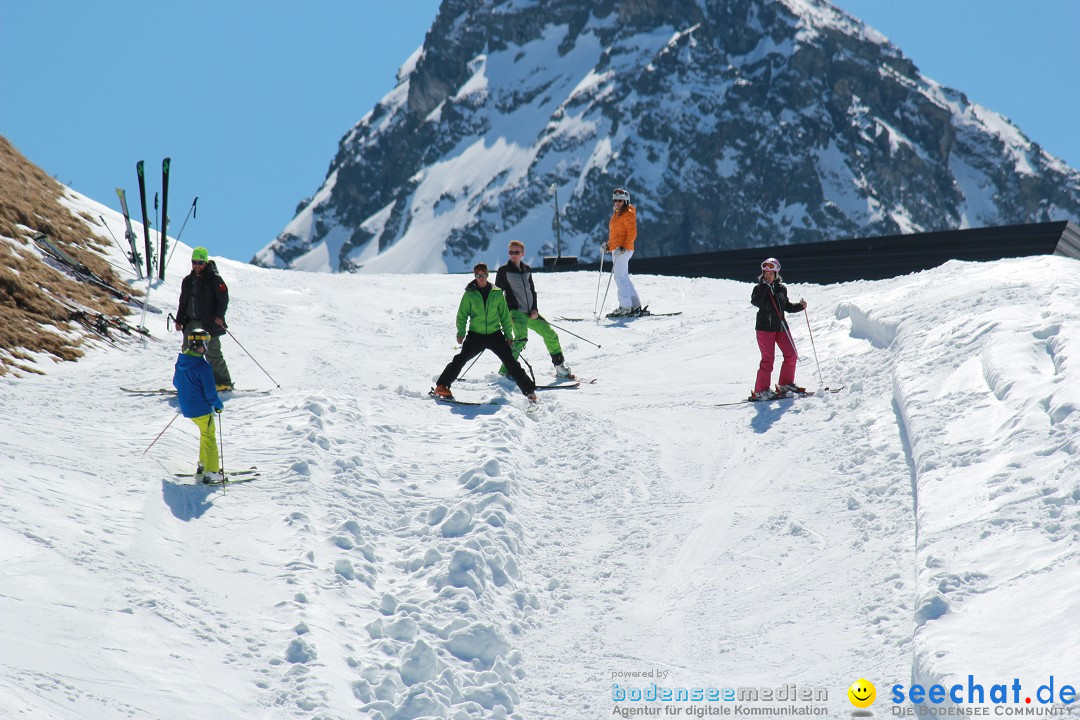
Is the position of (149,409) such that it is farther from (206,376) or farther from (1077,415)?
(1077,415)

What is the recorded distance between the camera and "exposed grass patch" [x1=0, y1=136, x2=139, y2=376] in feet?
43.5

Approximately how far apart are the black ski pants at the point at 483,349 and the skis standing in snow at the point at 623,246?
5.31 metres

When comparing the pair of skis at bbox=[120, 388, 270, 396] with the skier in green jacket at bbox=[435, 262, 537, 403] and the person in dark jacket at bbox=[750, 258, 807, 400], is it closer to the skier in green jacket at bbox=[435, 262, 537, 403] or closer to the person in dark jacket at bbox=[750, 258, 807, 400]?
the skier in green jacket at bbox=[435, 262, 537, 403]

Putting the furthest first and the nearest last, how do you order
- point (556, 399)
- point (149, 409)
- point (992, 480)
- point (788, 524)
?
point (556, 399) → point (149, 409) → point (788, 524) → point (992, 480)

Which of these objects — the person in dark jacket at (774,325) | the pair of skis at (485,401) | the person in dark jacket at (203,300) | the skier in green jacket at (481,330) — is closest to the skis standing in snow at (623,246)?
the pair of skis at (485,401)

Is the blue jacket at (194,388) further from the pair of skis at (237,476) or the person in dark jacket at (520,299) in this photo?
the person in dark jacket at (520,299)

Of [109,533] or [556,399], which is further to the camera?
[556,399]

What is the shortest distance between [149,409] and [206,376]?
103 inches

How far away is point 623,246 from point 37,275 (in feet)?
28.7

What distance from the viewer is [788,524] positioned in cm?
832

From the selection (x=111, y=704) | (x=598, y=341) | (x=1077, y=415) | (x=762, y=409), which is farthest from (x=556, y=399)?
(x=111, y=704)

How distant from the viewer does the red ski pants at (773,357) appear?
455 inches

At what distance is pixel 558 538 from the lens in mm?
8578

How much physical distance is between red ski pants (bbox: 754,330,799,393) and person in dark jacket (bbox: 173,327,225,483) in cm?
571
